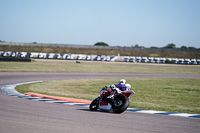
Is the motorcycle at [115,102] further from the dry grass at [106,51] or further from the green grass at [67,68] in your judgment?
the dry grass at [106,51]

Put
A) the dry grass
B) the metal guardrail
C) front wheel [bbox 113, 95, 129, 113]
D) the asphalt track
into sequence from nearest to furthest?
the asphalt track < front wheel [bbox 113, 95, 129, 113] < the metal guardrail < the dry grass

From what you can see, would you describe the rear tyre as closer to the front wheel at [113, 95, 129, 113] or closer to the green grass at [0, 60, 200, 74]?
the front wheel at [113, 95, 129, 113]

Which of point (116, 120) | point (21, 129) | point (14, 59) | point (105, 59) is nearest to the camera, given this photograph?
point (21, 129)

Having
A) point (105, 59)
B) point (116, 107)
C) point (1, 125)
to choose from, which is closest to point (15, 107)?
point (1, 125)

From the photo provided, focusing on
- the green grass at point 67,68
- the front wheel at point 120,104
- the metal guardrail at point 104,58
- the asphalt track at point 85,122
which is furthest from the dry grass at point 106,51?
the asphalt track at point 85,122

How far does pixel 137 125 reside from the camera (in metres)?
7.33

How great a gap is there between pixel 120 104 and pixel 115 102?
0.21 meters

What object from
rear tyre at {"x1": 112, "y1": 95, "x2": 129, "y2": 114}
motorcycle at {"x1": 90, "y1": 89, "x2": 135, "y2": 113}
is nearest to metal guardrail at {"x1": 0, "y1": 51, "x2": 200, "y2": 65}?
motorcycle at {"x1": 90, "y1": 89, "x2": 135, "y2": 113}

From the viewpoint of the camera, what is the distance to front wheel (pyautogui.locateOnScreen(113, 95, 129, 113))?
9.03 m

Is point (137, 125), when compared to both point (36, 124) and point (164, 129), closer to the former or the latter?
point (164, 129)

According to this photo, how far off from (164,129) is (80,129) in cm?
203

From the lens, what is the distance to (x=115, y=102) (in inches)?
369

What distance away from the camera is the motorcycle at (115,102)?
9.07 metres

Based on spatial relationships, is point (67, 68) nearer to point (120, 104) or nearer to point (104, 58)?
point (104, 58)
